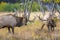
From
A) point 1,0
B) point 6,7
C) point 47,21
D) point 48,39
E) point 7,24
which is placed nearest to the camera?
point 48,39

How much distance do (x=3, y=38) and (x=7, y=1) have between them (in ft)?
96.0

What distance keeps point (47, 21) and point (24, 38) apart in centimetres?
213

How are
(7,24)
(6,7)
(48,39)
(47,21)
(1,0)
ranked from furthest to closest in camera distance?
(1,0)
(6,7)
(47,21)
(7,24)
(48,39)

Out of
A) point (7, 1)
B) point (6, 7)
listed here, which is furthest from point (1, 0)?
point (6, 7)

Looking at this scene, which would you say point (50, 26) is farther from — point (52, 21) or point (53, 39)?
point (53, 39)

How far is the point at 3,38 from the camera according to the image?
11945mm

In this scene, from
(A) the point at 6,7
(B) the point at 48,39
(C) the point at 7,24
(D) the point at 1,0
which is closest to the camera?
(B) the point at 48,39

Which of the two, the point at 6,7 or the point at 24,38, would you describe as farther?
the point at 6,7

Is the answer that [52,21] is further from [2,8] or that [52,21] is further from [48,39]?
[2,8]

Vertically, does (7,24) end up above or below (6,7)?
above

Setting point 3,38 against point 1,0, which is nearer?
point 3,38

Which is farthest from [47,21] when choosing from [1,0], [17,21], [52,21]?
[1,0]

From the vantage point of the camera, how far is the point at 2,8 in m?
37.1

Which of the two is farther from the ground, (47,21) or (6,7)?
(47,21)
